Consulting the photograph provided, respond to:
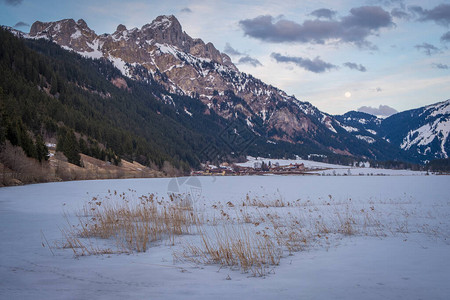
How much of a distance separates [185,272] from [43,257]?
13.0ft

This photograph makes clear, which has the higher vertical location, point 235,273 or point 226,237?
point 226,237

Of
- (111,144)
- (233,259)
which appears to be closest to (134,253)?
(233,259)

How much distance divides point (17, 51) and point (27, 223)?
138 m

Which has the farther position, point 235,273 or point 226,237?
point 226,237

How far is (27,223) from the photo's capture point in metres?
14.3

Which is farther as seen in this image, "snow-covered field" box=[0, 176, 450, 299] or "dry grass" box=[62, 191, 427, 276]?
"dry grass" box=[62, 191, 427, 276]

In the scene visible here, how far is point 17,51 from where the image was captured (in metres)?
126

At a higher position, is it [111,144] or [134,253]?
[111,144]

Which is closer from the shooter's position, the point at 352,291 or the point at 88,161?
the point at 352,291

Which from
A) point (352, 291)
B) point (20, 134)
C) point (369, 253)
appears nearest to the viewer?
point (352, 291)

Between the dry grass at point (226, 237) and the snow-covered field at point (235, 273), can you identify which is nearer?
the snow-covered field at point (235, 273)

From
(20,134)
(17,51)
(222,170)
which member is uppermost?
(17,51)

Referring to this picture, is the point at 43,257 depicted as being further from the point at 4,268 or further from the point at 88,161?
the point at 88,161

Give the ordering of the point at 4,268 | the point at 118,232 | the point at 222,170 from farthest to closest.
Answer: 1. the point at 222,170
2. the point at 118,232
3. the point at 4,268
